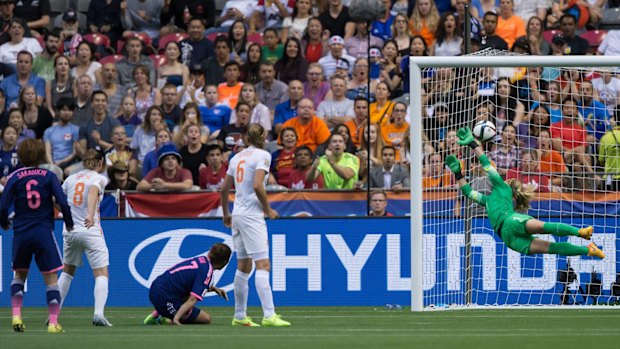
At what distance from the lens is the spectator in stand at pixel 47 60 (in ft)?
74.7

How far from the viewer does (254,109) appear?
2052 cm

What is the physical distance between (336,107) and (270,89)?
4.37 feet

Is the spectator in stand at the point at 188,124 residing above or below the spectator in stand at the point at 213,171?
above

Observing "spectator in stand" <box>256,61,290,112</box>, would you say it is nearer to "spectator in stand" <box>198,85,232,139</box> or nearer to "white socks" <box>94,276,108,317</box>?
"spectator in stand" <box>198,85,232,139</box>

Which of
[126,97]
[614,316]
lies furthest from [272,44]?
[614,316]

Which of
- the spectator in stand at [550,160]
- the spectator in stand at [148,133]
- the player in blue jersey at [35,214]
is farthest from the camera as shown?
the spectator in stand at [148,133]

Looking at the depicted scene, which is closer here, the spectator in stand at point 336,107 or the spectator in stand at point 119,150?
the spectator in stand at point 119,150

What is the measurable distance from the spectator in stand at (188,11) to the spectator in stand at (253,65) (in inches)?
81.5

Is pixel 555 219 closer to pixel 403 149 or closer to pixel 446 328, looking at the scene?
pixel 403 149

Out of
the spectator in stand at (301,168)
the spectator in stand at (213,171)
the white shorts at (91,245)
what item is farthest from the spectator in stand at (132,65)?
the white shorts at (91,245)

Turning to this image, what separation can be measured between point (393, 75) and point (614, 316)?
25.7ft

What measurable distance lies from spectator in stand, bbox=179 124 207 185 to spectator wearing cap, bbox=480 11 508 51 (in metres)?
4.99

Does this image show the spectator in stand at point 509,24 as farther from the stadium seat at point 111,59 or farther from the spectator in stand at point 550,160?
the stadium seat at point 111,59

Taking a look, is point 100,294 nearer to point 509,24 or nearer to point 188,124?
point 188,124
